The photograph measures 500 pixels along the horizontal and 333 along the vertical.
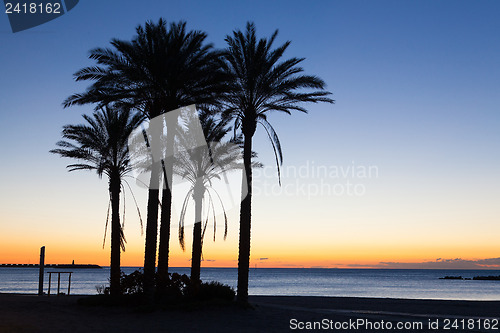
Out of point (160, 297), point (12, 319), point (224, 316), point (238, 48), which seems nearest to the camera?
point (12, 319)

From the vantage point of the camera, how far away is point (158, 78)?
2256 centimetres

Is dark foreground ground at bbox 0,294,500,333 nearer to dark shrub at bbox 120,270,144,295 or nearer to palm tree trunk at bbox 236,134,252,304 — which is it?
dark shrub at bbox 120,270,144,295

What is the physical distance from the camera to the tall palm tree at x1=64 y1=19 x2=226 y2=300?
22.6 metres

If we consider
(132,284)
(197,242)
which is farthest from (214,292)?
(197,242)

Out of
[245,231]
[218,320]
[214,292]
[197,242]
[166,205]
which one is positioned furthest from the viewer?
[197,242]

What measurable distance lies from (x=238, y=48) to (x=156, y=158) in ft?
20.5

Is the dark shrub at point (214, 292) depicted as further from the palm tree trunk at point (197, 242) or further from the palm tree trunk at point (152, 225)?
the palm tree trunk at point (197, 242)

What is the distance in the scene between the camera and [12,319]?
17562 mm

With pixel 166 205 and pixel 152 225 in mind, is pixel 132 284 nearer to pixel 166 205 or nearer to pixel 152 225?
pixel 152 225

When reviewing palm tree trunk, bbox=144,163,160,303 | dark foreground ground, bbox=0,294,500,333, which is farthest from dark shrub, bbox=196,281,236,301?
palm tree trunk, bbox=144,163,160,303

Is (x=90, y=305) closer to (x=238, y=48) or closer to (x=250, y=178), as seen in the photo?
(x=250, y=178)

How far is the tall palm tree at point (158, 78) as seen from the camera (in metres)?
22.6

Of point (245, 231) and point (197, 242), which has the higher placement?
point (245, 231)

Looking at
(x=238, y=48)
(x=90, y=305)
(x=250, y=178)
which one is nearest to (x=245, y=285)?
(x=250, y=178)
